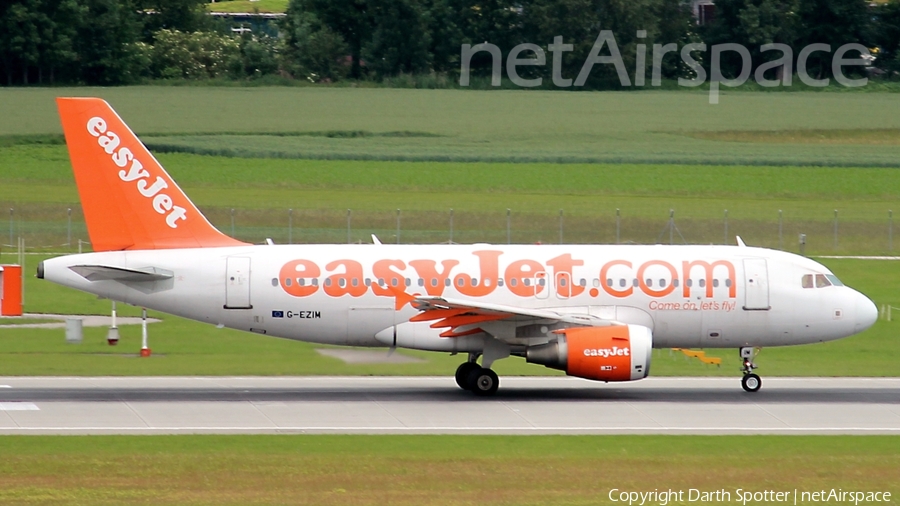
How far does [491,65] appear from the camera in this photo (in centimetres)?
8912

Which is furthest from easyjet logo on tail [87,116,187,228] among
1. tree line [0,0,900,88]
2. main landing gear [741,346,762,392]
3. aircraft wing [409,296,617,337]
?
tree line [0,0,900,88]

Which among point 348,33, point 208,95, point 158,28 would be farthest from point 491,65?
point 158,28

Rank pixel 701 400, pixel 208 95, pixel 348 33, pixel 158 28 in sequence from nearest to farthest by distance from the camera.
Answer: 1. pixel 701 400
2. pixel 208 95
3. pixel 348 33
4. pixel 158 28

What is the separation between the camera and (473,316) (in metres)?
27.1

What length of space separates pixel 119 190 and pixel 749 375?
1473cm

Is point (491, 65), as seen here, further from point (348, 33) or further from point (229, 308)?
point (229, 308)

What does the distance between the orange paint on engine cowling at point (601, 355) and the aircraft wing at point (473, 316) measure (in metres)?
0.72

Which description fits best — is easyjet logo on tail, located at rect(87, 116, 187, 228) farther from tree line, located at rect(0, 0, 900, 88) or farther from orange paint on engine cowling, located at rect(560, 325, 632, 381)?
tree line, located at rect(0, 0, 900, 88)

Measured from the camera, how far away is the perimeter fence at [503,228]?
54.5m

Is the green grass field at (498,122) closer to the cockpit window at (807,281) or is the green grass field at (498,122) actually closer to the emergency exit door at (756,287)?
the cockpit window at (807,281)

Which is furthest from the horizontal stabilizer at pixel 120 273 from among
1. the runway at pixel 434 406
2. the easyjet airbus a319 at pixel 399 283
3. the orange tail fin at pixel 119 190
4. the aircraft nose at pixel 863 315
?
the aircraft nose at pixel 863 315

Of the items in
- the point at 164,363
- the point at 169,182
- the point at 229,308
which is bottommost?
the point at 164,363
